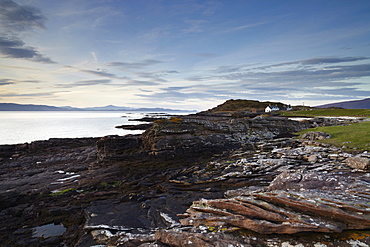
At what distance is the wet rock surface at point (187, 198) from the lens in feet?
27.5

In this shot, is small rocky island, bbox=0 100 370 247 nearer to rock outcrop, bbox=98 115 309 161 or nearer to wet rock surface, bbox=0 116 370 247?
wet rock surface, bbox=0 116 370 247

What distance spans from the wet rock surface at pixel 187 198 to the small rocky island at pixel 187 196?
0.05 metres

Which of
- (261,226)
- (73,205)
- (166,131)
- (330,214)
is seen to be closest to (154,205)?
(73,205)

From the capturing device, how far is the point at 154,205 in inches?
554

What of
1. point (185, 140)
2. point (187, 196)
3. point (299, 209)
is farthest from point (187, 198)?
point (185, 140)

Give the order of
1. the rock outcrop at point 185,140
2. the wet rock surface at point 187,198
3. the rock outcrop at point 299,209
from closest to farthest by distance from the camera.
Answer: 1. the rock outcrop at point 299,209
2. the wet rock surface at point 187,198
3. the rock outcrop at point 185,140

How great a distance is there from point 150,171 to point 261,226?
15.9 metres

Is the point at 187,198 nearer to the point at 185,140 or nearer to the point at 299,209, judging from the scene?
the point at 299,209

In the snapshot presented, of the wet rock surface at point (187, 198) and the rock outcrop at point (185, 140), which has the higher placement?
the rock outcrop at point (185, 140)

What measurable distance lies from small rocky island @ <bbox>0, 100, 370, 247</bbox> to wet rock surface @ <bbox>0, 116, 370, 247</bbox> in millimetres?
50

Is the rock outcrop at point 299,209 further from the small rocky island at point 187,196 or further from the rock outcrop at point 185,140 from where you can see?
the rock outcrop at point 185,140

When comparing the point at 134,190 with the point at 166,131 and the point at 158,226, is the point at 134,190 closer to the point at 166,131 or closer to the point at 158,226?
the point at 158,226

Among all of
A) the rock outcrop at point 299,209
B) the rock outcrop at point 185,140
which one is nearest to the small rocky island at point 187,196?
the rock outcrop at point 299,209

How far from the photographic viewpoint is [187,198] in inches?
579
